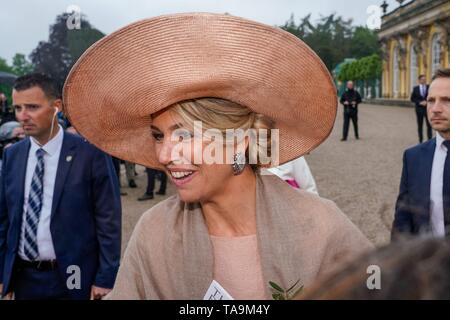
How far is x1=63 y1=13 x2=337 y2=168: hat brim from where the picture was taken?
5.32 feet

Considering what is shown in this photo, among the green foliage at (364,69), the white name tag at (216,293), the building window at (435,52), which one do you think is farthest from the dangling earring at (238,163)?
Answer: the green foliage at (364,69)

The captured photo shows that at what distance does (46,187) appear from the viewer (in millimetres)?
2871

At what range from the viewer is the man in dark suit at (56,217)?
2818 mm

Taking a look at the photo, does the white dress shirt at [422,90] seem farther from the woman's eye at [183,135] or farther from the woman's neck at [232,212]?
the woman's eye at [183,135]

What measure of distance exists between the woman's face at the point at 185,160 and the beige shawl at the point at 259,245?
123 millimetres

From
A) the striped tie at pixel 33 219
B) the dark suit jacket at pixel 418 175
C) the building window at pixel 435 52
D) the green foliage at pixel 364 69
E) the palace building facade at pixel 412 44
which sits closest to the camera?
the striped tie at pixel 33 219

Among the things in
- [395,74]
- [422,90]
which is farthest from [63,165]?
[395,74]

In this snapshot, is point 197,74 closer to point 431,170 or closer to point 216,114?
point 216,114

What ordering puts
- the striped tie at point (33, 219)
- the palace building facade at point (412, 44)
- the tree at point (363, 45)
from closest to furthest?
the striped tie at point (33, 219), the palace building facade at point (412, 44), the tree at point (363, 45)

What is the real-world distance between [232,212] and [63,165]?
1.44m

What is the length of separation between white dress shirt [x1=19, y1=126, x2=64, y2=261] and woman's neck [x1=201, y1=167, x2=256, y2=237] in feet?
4.44

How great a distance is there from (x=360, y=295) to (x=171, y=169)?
1.18 metres

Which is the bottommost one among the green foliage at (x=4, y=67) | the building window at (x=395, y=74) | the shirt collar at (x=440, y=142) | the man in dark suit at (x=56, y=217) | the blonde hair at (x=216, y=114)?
the man in dark suit at (x=56, y=217)
